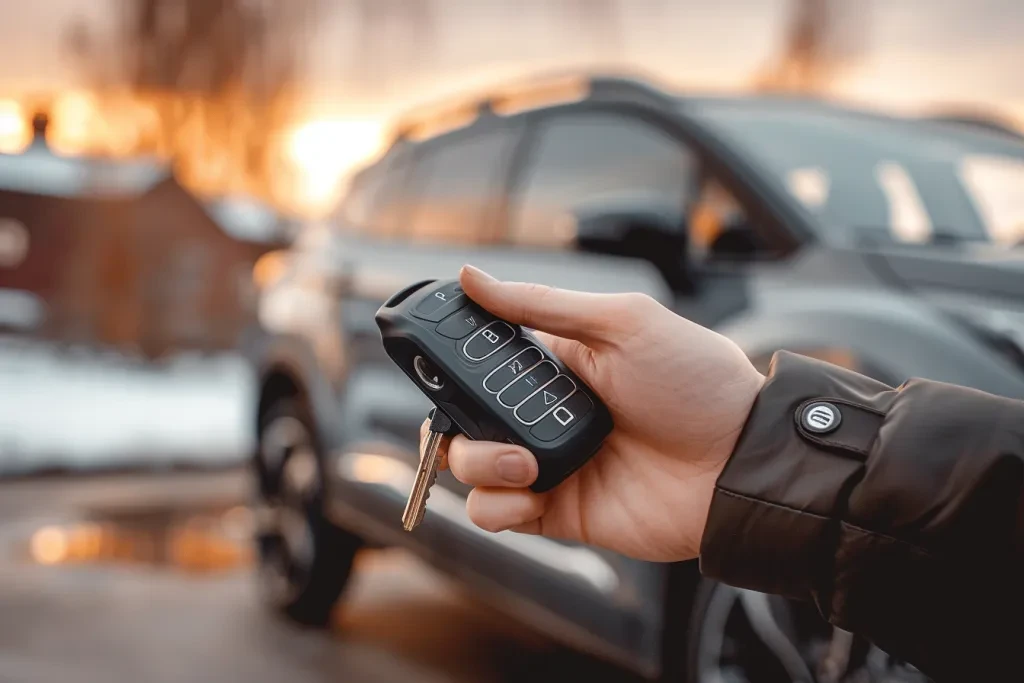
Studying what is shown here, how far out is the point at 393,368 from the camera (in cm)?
342

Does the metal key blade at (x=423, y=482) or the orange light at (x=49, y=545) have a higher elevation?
the metal key blade at (x=423, y=482)

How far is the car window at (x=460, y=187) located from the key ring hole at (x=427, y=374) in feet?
6.04

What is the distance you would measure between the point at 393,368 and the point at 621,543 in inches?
73.2

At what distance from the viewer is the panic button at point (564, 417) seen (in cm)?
142

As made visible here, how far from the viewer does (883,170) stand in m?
2.80

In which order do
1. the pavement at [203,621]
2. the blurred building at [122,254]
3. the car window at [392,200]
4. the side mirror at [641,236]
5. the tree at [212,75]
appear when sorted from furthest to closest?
the blurred building at [122,254], the tree at [212,75], the car window at [392,200], the pavement at [203,621], the side mirror at [641,236]

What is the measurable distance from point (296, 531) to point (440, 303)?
2.96m

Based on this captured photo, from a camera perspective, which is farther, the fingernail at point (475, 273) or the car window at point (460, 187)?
the car window at point (460, 187)

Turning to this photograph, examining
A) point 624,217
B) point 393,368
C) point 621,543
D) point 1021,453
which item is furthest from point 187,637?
point 1021,453

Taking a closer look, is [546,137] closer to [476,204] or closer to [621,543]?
[476,204]

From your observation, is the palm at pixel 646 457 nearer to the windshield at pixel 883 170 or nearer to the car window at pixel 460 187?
the windshield at pixel 883 170

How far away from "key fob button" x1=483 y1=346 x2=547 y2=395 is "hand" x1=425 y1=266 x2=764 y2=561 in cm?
4

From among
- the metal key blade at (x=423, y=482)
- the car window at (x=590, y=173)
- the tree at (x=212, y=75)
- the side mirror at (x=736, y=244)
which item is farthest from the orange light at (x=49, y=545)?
the tree at (x=212, y=75)

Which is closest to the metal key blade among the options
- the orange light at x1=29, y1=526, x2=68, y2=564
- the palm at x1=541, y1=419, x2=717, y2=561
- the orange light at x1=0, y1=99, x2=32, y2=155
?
the palm at x1=541, y1=419, x2=717, y2=561
